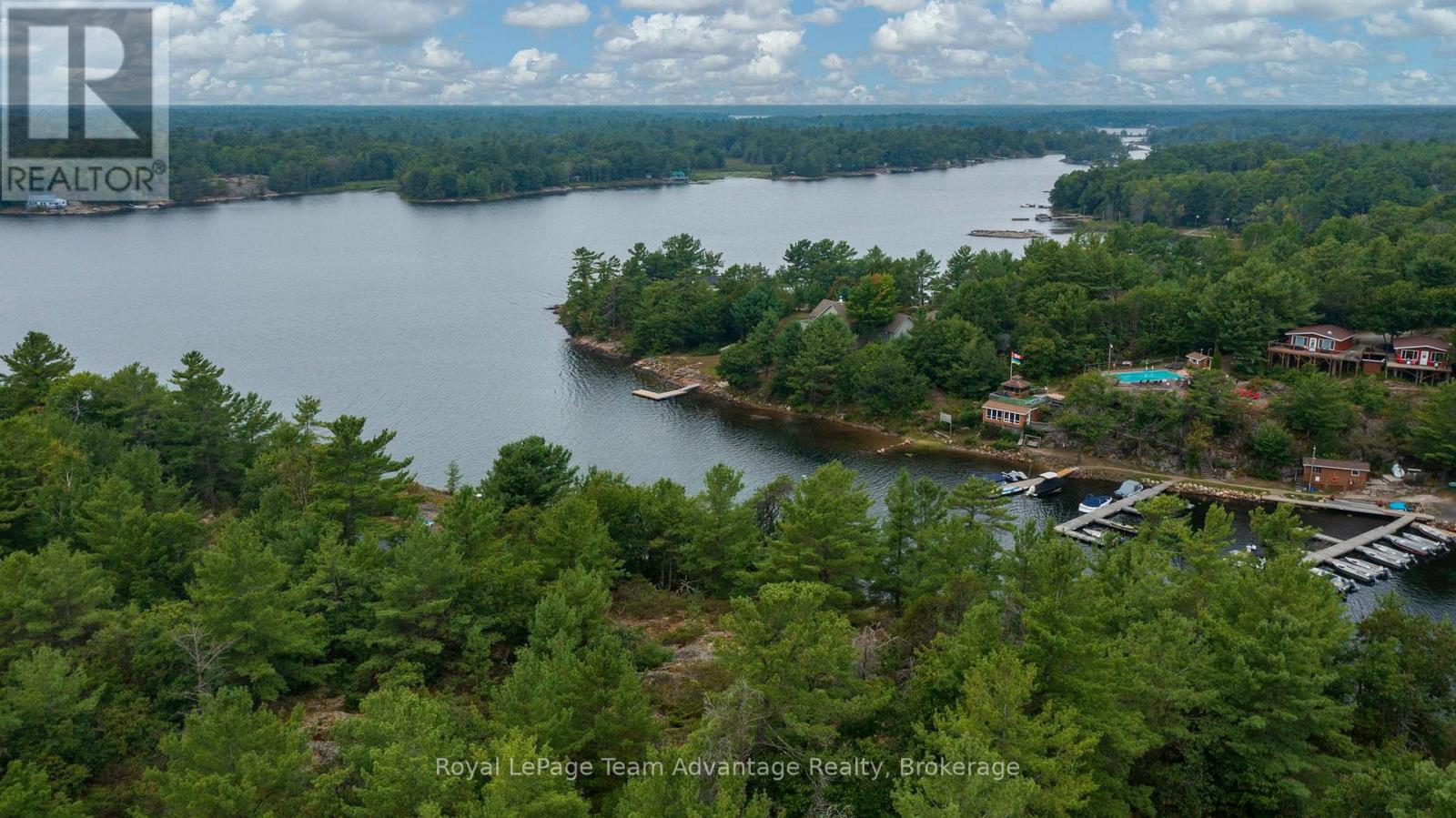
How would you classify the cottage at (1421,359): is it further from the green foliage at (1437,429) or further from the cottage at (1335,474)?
the cottage at (1335,474)

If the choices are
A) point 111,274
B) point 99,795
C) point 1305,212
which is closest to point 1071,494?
point 99,795

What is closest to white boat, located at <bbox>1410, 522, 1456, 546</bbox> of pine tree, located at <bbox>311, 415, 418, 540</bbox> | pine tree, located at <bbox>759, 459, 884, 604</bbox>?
pine tree, located at <bbox>759, 459, 884, 604</bbox>

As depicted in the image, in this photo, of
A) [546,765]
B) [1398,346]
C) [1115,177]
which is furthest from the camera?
[1115,177]

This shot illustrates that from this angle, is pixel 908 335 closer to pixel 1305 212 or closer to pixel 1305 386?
pixel 1305 386

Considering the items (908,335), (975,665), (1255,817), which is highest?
(908,335)

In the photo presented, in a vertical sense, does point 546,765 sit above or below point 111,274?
below

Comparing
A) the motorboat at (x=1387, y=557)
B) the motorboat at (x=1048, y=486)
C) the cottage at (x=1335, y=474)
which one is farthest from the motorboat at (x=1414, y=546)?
the motorboat at (x=1048, y=486)

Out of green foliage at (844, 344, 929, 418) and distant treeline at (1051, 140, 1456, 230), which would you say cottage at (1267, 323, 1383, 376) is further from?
distant treeline at (1051, 140, 1456, 230)
